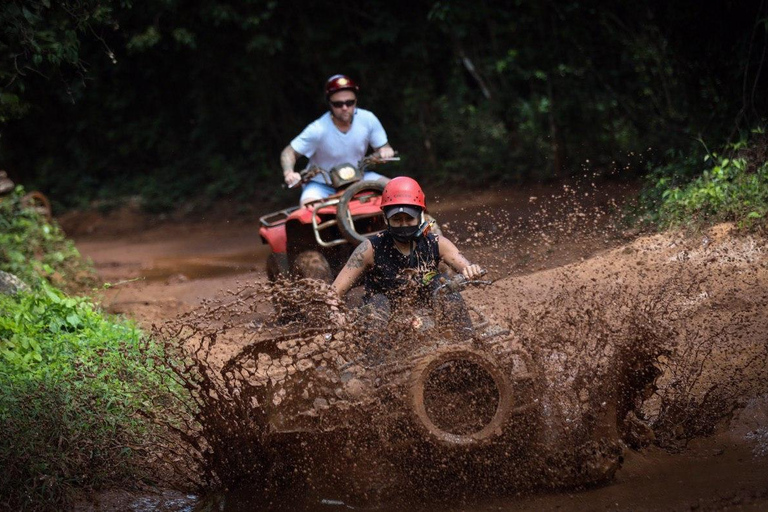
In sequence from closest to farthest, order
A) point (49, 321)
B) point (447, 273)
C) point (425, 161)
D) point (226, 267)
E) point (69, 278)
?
1. point (447, 273)
2. point (49, 321)
3. point (69, 278)
4. point (226, 267)
5. point (425, 161)

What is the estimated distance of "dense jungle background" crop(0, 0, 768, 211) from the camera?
10828mm

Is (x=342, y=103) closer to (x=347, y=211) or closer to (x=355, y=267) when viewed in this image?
(x=347, y=211)

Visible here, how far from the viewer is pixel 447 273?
562cm

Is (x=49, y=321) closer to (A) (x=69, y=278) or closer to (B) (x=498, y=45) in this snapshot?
(A) (x=69, y=278)

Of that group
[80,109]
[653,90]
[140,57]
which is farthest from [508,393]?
[80,109]

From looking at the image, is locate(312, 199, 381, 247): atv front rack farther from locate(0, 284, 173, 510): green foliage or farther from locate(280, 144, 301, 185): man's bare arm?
locate(0, 284, 173, 510): green foliage

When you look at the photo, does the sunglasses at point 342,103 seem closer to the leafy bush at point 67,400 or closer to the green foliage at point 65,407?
the leafy bush at point 67,400

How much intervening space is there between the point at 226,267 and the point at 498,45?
6007mm

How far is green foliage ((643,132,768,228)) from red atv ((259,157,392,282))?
2.82 metres

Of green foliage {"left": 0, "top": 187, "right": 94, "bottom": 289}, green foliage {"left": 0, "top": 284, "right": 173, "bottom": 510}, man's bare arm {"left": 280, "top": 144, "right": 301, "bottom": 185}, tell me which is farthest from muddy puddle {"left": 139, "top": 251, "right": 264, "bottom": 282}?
green foliage {"left": 0, "top": 284, "right": 173, "bottom": 510}

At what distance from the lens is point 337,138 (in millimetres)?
8266

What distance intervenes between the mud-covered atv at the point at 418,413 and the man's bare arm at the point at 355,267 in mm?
681

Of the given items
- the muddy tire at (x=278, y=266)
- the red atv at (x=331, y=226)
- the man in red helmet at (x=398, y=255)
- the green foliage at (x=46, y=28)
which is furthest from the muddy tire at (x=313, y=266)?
the green foliage at (x=46, y=28)

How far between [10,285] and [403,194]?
14.1ft
